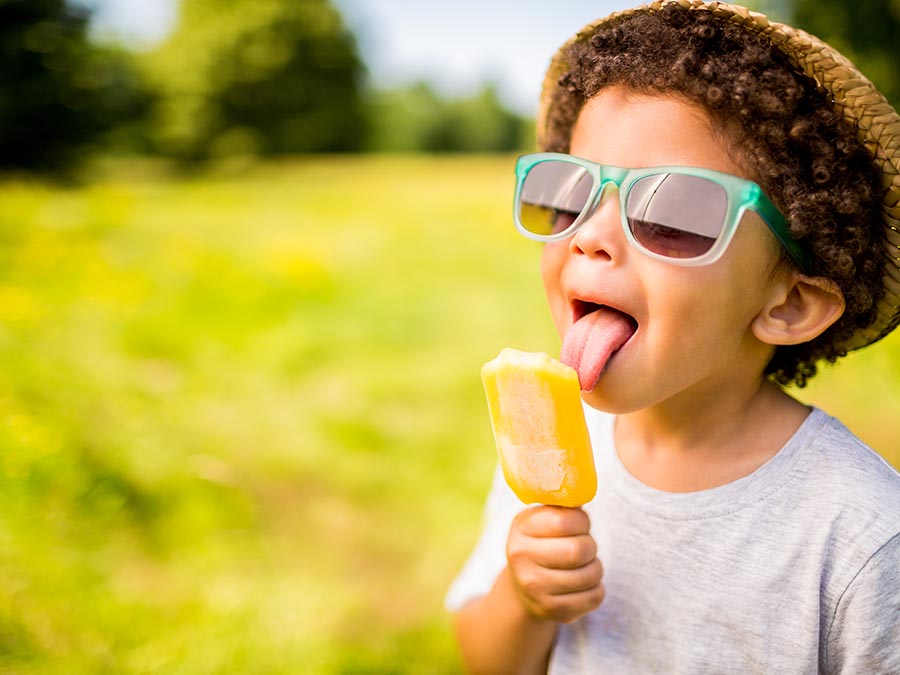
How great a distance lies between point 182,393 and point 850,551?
11.9 feet

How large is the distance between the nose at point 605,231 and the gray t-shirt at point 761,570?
50 centimetres

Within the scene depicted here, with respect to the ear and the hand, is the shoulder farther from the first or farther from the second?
the hand

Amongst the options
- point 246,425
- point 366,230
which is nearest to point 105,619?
point 246,425

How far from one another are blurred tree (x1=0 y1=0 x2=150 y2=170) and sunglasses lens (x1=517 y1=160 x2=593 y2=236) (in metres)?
9.19

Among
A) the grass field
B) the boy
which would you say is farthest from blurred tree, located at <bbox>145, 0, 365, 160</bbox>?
the boy

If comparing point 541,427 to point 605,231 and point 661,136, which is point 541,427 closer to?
point 605,231

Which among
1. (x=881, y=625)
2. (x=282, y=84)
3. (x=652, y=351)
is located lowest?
(x=282, y=84)

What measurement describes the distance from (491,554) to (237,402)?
278 centimetres

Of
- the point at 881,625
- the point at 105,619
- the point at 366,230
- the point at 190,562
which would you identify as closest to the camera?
the point at 881,625

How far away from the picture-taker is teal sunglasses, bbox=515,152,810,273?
1232 millimetres

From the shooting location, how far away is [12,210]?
6.62 m

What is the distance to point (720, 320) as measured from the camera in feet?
4.32

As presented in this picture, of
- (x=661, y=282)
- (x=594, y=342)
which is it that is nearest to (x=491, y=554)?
(x=594, y=342)

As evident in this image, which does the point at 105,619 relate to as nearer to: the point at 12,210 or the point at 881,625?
the point at 881,625
